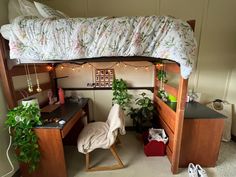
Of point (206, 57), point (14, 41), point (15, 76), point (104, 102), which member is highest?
point (14, 41)

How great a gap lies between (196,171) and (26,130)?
215 cm

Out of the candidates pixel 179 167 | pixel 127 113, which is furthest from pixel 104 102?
pixel 179 167

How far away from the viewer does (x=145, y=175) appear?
1.77 m

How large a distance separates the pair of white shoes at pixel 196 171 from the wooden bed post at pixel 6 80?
2.42m

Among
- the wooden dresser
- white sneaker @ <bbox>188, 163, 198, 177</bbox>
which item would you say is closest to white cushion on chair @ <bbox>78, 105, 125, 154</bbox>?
the wooden dresser

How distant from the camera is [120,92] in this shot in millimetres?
2645

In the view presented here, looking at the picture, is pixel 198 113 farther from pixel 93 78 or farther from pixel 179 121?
pixel 93 78

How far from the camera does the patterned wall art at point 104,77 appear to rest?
2.65 meters

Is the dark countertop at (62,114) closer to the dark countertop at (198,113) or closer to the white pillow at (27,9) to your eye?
the white pillow at (27,9)

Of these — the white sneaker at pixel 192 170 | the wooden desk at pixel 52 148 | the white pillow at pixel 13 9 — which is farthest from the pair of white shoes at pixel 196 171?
the white pillow at pixel 13 9

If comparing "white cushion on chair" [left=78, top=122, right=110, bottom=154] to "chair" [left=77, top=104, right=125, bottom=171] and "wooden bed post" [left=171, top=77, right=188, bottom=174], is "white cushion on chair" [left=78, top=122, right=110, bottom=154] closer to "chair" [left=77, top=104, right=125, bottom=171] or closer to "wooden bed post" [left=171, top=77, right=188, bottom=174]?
"chair" [left=77, top=104, right=125, bottom=171]

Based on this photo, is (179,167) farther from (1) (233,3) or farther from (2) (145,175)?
(1) (233,3)

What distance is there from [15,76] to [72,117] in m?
0.93

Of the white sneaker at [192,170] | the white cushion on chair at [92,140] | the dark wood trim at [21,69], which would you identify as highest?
the dark wood trim at [21,69]
